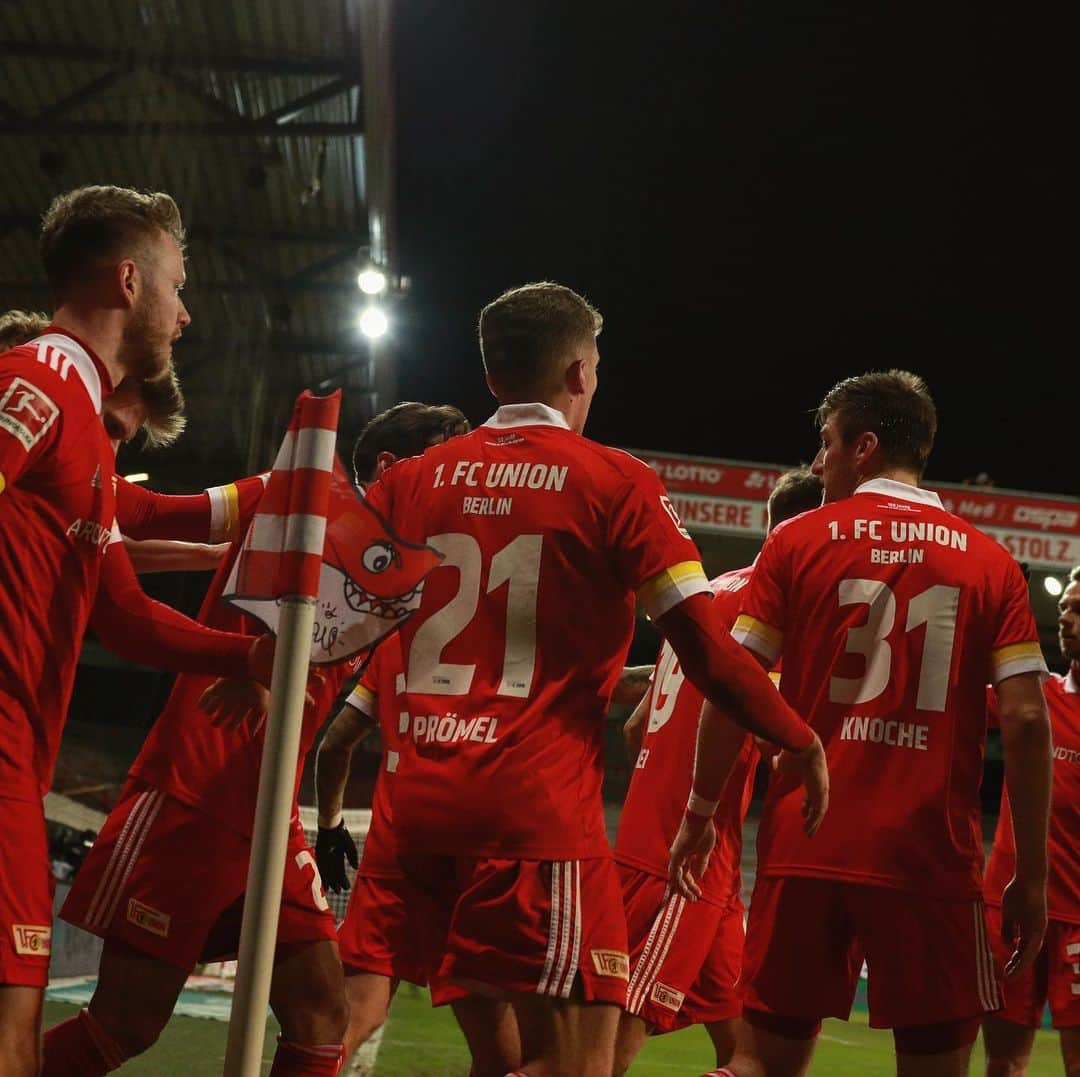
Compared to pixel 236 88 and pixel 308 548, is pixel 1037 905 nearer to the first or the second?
pixel 308 548

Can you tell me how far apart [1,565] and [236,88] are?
30.8 feet

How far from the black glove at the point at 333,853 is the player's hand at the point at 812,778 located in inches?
56.2

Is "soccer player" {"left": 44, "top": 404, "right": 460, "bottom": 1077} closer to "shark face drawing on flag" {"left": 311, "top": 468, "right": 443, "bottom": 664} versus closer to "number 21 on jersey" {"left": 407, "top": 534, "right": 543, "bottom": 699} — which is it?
"number 21 on jersey" {"left": 407, "top": 534, "right": 543, "bottom": 699}

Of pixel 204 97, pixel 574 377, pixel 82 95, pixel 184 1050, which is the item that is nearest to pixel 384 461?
pixel 574 377

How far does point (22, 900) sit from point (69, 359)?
39.3 inches

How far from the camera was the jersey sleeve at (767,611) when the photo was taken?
3.38 meters

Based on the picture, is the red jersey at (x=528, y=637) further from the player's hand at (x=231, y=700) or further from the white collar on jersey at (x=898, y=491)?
the white collar on jersey at (x=898, y=491)

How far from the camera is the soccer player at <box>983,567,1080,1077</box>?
469cm

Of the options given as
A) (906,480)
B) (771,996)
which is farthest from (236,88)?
(771,996)

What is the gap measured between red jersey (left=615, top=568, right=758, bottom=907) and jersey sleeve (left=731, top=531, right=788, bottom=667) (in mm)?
566

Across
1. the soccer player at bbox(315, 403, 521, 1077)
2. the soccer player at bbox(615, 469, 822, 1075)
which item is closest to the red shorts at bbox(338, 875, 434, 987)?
the soccer player at bbox(315, 403, 521, 1077)

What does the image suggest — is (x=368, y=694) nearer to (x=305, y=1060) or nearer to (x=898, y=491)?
(x=305, y=1060)

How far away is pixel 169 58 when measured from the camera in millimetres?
10266

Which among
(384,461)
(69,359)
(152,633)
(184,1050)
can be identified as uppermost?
(384,461)
